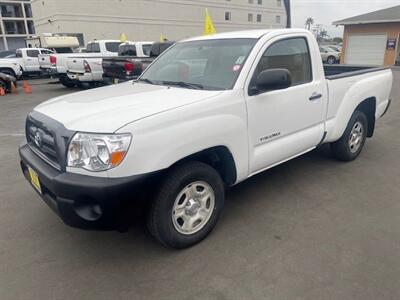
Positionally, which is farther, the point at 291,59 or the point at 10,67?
the point at 10,67

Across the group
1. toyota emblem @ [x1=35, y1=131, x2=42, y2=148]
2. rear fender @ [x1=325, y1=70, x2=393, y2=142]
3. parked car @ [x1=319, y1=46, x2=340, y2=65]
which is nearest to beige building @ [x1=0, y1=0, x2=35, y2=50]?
parked car @ [x1=319, y1=46, x2=340, y2=65]

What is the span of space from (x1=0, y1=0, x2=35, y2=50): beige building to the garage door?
4667 centimetres

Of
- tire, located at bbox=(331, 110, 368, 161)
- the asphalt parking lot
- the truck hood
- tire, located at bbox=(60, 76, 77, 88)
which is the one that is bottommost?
the asphalt parking lot

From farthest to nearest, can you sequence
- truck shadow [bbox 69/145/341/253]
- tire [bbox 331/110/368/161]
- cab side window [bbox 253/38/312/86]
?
tire [bbox 331/110/368/161], cab side window [bbox 253/38/312/86], truck shadow [bbox 69/145/341/253]

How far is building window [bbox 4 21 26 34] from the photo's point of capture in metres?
50.6

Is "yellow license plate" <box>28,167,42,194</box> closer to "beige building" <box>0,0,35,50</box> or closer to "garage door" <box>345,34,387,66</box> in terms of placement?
"garage door" <box>345,34,387,66</box>

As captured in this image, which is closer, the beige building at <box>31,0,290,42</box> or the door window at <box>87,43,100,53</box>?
the door window at <box>87,43,100,53</box>

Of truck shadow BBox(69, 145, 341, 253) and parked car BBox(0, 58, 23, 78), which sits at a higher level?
parked car BBox(0, 58, 23, 78)

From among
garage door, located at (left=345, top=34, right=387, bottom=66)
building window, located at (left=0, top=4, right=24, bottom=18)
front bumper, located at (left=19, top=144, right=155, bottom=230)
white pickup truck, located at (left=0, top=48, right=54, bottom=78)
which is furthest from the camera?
building window, located at (left=0, top=4, right=24, bottom=18)

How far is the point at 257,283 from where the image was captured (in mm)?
2508

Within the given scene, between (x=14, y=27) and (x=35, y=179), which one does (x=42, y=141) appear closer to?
(x=35, y=179)

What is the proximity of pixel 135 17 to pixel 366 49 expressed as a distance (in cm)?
2939

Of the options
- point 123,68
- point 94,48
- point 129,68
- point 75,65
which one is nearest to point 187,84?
point 129,68

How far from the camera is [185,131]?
101 inches
